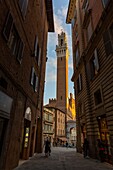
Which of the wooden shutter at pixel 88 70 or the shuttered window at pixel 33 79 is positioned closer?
the shuttered window at pixel 33 79

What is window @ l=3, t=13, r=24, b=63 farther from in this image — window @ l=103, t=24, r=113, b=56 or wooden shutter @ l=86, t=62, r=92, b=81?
wooden shutter @ l=86, t=62, r=92, b=81

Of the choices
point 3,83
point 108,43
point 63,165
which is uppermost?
point 108,43

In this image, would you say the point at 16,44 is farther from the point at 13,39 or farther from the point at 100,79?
the point at 100,79

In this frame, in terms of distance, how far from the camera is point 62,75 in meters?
68.3

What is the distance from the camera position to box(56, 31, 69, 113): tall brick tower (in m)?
62.6

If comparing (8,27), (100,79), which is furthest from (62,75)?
(8,27)

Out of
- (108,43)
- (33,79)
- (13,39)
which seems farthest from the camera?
(33,79)

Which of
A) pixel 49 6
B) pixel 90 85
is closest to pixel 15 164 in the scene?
pixel 90 85

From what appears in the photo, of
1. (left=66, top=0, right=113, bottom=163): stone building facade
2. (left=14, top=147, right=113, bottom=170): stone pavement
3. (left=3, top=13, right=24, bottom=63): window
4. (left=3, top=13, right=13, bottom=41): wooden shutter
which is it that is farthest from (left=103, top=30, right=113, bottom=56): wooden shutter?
(left=14, top=147, right=113, bottom=170): stone pavement

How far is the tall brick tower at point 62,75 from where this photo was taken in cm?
6262

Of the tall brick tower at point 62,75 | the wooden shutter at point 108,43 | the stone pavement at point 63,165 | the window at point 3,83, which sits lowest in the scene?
the stone pavement at point 63,165

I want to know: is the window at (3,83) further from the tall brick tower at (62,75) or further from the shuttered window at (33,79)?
the tall brick tower at (62,75)

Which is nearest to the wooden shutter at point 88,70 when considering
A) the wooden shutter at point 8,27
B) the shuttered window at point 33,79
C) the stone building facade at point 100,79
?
the stone building facade at point 100,79

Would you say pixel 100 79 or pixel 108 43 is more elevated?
pixel 108 43
